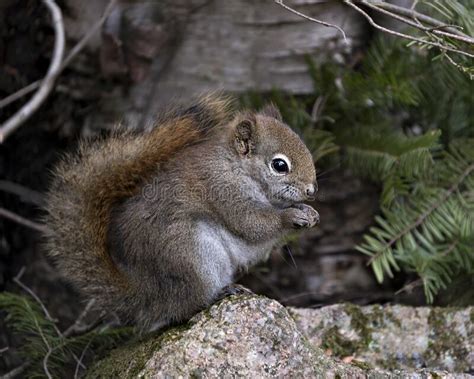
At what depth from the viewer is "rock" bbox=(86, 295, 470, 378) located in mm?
1354

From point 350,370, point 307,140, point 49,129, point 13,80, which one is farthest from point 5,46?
point 350,370

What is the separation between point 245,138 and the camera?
181 cm

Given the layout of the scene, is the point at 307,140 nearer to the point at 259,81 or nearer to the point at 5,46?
the point at 259,81

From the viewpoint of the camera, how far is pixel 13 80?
2324mm

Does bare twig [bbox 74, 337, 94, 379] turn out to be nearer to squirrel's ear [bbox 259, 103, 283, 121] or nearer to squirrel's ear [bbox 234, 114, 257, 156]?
squirrel's ear [bbox 234, 114, 257, 156]

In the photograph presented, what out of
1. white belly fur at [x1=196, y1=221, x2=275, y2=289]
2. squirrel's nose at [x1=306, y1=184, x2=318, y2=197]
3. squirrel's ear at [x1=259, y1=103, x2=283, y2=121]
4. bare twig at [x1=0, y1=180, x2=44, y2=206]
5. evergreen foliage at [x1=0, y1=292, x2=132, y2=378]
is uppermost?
squirrel's ear at [x1=259, y1=103, x2=283, y2=121]

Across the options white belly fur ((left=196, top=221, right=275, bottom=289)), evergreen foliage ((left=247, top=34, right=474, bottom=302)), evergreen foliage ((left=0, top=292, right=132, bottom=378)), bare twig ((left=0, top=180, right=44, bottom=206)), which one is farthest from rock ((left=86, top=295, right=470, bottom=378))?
bare twig ((left=0, top=180, right=44, bottom=206))

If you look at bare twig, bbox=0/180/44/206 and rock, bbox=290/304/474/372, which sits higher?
rock, bbox=290/304/474/372

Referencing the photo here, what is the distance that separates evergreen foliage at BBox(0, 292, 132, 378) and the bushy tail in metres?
0.19

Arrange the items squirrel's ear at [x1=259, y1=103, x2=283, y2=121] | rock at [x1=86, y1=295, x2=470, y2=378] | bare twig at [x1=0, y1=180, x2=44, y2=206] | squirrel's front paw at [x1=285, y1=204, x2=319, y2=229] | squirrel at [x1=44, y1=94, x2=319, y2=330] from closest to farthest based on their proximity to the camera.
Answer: rock at [x1=86, y1=295, x2=470, y2=378] < squirrel at [x1=44, y1=94, x2=319, y2=330] < squirrel's front paw at [x1=285, y1=204, x2=319, y2=229] < squirrel's ear at [x1=259, y1=103, x2=283, y2=121] < bare twig at [x1=0, y1=180, x2=44, y2=206]

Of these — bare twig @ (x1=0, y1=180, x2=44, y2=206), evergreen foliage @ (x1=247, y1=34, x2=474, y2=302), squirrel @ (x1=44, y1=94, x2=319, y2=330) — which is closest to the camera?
squirrel @ (x1=44, y1=94, x2=319, y2=330)

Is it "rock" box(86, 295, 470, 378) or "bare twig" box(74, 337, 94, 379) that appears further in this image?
"bare twig" box(74, 337, 94, 379)

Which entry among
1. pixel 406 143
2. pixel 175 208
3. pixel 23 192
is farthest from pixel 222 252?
pixel 23 192

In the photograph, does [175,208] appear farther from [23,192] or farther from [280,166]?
[23,192]
